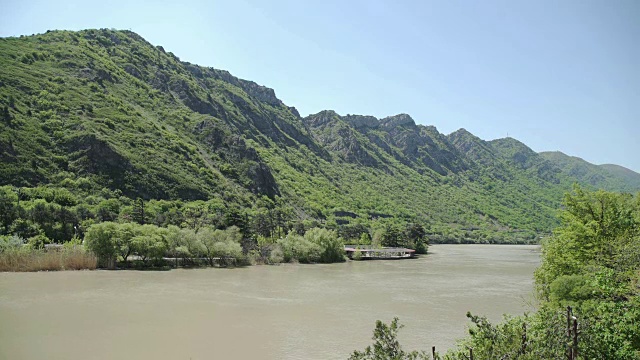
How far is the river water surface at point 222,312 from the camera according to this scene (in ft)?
81.6

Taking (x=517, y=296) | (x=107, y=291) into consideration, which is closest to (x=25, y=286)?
(x=107, y=291)

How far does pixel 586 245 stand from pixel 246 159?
150660mm

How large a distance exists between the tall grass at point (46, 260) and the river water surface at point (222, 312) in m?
2.65

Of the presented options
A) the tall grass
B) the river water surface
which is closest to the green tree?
the tall grass

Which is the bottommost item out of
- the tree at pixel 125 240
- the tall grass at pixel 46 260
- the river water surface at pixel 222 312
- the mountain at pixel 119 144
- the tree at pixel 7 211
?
the river water surface at pixel 222 312

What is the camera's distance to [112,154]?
374 feet

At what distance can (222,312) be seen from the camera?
35375 millimetres

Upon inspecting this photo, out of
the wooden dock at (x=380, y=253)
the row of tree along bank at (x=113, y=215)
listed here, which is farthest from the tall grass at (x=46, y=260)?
the wooden dock at (x=380, y=253)

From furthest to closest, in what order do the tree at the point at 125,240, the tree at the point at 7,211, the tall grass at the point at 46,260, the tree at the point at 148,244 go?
1. the tree at the point at 7,211
2. the tree at the point at 148,244
3. the tree at the point at 125,240
4. the tall grass at the point at 46,260

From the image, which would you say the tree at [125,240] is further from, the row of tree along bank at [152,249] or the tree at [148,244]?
the tree at [148,244]

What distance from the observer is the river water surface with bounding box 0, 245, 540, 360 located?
2488 cm

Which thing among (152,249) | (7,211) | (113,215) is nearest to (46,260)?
(152,249)

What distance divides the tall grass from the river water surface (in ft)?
8.70

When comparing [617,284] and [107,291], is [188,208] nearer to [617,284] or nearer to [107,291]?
[107,291]
